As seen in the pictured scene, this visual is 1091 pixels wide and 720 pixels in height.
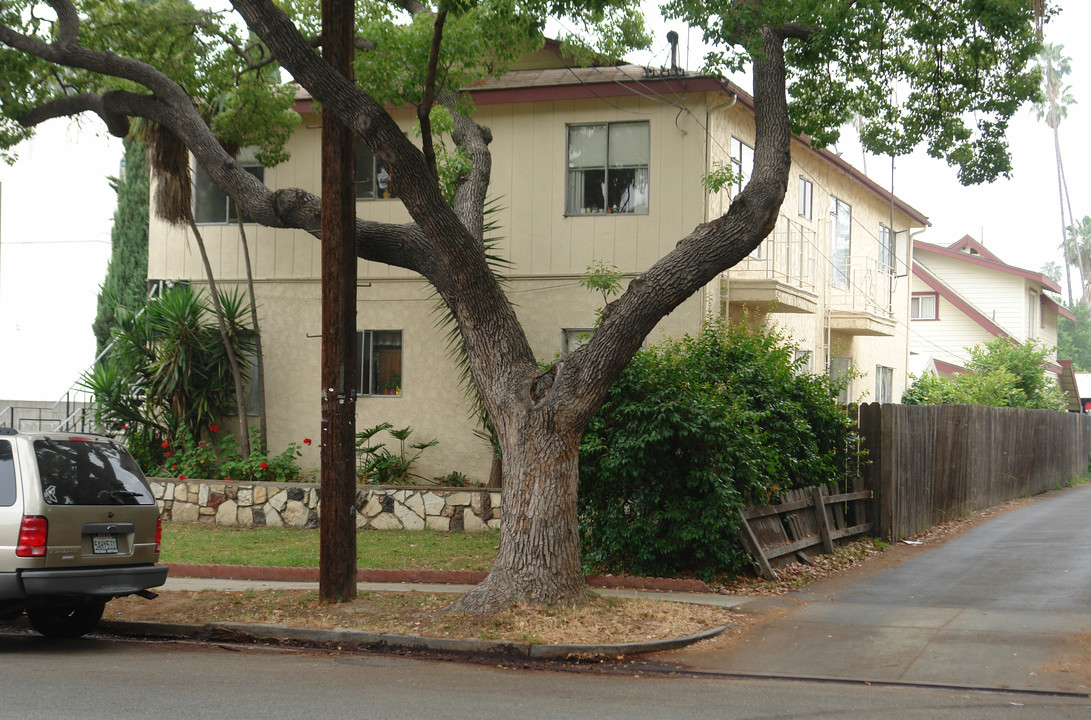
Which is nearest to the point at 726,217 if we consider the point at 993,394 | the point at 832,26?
the point at 832,26

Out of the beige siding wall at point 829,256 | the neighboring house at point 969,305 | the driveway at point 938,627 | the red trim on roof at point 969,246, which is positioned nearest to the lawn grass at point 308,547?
the driveway at point 938,627

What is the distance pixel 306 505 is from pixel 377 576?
14.3 feet

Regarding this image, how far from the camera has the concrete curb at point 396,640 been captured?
843 centimetres

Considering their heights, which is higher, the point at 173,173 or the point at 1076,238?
the point at 1076,238

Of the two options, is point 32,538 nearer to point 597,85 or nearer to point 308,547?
point 308,547

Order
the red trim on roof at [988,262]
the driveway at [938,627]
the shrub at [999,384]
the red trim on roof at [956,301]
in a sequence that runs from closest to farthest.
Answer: the driveway at [938,627]
the shrub at [999,384]
the red trim on roof at [956,301]
the red trim on roof at [988,262]

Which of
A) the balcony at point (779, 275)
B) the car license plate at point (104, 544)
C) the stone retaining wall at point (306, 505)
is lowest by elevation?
the stone retaining wall at point (306, 505)

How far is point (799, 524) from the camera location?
12852mm

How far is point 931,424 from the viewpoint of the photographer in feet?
54.3

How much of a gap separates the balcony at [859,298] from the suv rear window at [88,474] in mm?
15185

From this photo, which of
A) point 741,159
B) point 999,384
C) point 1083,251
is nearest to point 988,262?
point 999,384

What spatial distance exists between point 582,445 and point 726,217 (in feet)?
10.2

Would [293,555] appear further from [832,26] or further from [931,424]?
[931,424]

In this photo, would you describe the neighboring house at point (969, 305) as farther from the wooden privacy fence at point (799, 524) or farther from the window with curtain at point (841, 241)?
the wooden privacy fence at point (799, 524)
